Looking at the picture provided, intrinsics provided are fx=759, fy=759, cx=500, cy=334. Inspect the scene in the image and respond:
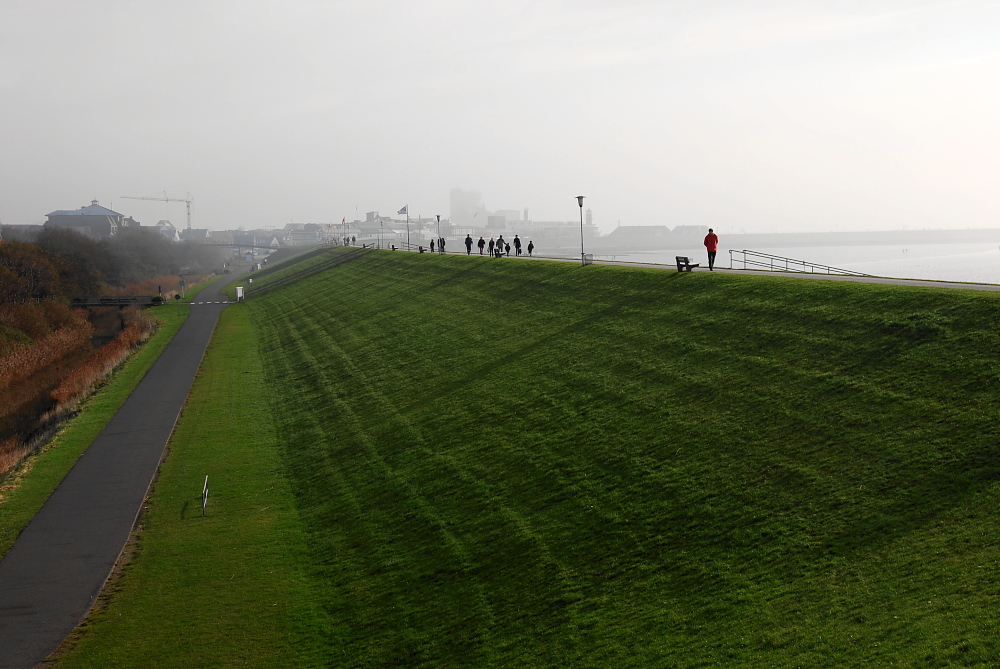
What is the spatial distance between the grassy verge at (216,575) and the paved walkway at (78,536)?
1.60ft

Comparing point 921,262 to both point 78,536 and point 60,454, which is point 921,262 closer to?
point 60,454

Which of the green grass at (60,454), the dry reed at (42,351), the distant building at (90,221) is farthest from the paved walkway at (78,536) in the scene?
the distant building at (90,221)

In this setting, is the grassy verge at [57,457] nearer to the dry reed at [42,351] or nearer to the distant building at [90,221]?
the dry reed at [42,351]

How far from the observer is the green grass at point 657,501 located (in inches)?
366

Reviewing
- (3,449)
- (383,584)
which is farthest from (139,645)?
(3,449)

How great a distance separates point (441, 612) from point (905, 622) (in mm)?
6521

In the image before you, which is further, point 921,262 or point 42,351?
point 921,262

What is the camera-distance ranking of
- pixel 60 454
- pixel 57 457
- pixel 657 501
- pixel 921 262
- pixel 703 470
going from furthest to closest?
pixel 921 262 < pixel 60 454 < pixel 57 457 < pixel 703 470 < pixel 657 501

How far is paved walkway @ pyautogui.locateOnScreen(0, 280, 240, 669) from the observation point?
12438mm

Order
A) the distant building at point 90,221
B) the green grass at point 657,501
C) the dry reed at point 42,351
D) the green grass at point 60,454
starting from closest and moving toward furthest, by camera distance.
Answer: the green grass at point 657,501 → the green grass at point 60,454 → the dry reed at point 42,351 → the distant building at point 90,221

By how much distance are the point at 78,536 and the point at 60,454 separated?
A: 21.7 feet

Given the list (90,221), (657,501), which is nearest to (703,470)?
(657,501)

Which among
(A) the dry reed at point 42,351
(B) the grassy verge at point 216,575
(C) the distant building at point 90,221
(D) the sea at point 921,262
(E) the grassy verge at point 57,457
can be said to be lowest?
(B) the grassy verge at point 216,575

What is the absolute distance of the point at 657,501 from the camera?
1261cm
